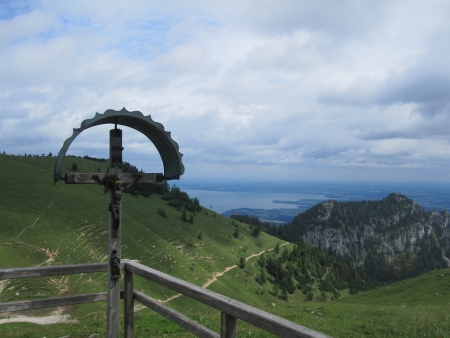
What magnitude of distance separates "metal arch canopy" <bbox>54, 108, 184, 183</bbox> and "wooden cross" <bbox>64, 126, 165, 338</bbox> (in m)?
0.36

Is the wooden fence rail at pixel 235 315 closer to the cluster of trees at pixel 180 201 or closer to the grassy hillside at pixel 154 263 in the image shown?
the grassy hillside at pixel 154 263

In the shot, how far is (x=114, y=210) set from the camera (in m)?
7.66

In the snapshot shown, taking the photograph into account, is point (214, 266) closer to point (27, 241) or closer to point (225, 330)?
point (27, 241)

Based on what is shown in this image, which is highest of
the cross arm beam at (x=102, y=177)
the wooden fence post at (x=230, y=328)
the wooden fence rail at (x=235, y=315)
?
the cross arm beam at (x=102, y=177)

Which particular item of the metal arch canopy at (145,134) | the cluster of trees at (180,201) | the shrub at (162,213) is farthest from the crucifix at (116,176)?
the cluster of trees at (180,201)

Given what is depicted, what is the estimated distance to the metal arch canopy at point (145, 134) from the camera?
715 centimetres

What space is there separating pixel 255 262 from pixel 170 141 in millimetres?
72840

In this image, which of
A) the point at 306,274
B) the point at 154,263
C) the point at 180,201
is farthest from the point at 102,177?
the point at 306,274

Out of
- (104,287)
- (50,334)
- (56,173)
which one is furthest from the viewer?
(104,287)

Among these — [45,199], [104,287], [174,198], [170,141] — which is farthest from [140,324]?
[174,198]

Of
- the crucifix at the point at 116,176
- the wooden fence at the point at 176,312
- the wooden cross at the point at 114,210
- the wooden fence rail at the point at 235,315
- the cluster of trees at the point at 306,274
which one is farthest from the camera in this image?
the cluster of trees at the point at 306,274

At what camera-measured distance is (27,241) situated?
42.8 metres

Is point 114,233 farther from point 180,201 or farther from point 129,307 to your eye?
point 180,201

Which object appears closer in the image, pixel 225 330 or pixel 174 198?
pixel 225 330
